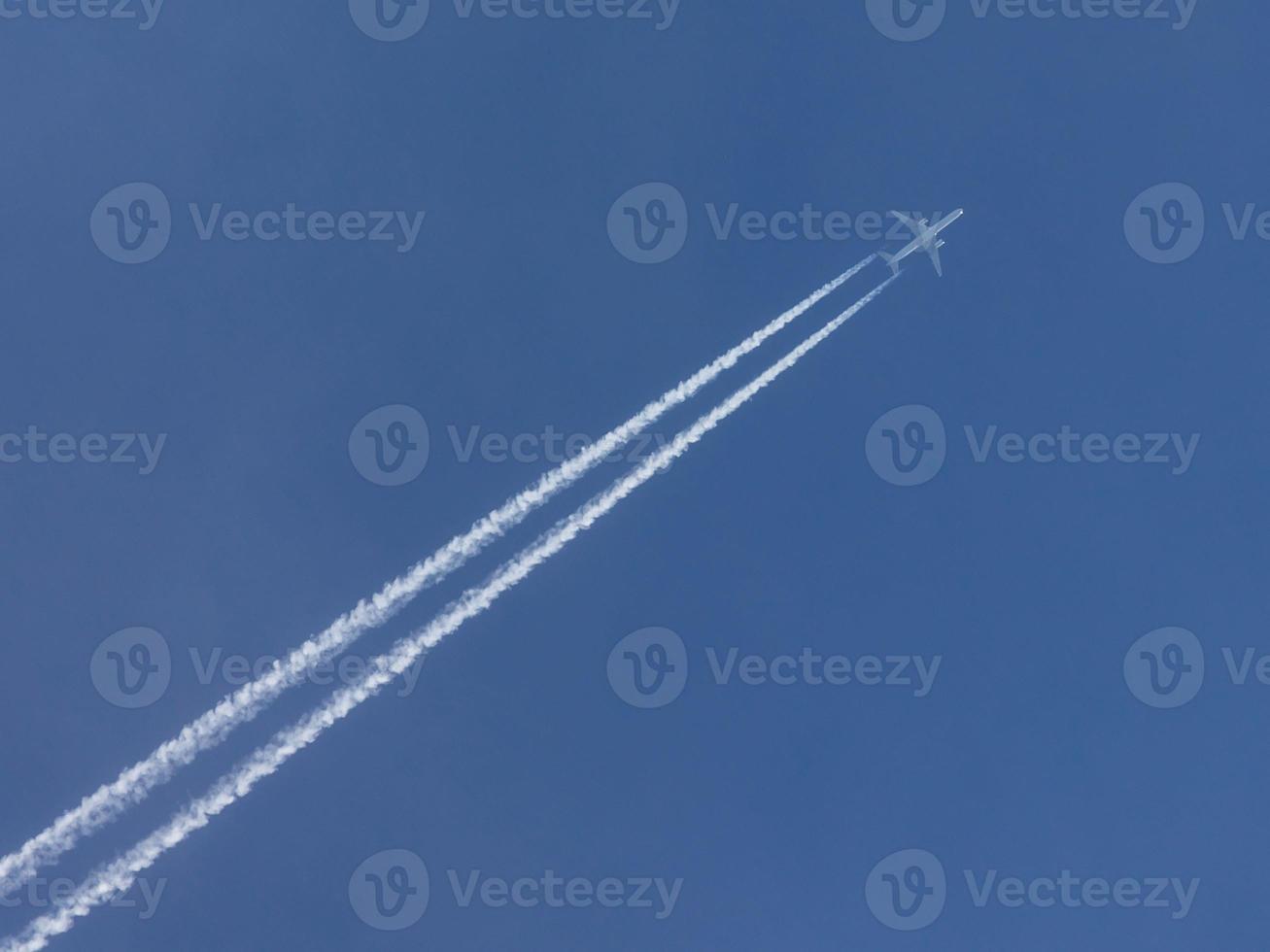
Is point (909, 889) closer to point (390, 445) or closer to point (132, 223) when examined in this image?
point (390, 445)

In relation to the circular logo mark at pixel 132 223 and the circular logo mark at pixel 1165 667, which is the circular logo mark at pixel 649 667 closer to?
the circular logo mark at pixel 1165 667

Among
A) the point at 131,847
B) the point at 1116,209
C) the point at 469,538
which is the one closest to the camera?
the point at 131,847

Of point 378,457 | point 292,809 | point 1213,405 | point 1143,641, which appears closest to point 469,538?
point 378,457

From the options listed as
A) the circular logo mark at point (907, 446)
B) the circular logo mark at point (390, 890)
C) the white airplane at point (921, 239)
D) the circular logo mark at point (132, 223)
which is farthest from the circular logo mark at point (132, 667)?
the white airplane at point (921, 239)

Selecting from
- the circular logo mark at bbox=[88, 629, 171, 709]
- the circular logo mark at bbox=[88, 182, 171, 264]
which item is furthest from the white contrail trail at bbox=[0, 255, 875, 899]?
the circular logo mark at bbox=[88, 182, 171, 264]

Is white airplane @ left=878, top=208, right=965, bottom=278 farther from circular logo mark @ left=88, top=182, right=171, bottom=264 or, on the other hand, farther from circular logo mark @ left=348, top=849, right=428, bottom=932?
circular logo mark @ left=348, top=849, right=428, bottom=932

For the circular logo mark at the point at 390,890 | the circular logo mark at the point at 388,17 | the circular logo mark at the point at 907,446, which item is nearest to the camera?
the circular logo mark at the point at 390,890

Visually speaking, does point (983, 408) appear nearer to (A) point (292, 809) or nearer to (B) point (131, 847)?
(A) point (292, 809)
